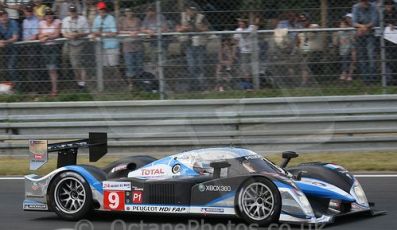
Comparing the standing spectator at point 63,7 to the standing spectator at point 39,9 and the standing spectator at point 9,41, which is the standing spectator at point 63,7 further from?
the standing spectator at point 9,41

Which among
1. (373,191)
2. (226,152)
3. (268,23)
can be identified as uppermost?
(268,23)

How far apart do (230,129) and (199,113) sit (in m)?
0.54

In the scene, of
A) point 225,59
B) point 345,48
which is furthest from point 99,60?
point 345,48

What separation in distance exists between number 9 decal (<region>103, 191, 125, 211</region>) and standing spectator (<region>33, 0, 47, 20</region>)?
Result: 4.97m

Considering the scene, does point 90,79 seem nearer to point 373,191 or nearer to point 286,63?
point 286,63

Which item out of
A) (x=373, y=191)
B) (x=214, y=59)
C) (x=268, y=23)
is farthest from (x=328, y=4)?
(x=373, y=191)

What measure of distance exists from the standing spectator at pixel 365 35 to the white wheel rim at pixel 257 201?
502 cm

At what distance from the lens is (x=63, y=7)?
11453 mm

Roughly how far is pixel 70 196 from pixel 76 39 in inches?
177

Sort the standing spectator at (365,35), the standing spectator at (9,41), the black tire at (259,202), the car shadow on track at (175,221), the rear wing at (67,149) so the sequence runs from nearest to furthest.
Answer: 1. the black tire at (259,202)
2. the car shadow on track at (175,221)
3. the rear wing at (67,149)
4. the standing spectator at (365,35)
5. the standing spectator at (9,41)

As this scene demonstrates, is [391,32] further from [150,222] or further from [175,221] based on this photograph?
[150,222]

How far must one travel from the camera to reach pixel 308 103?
37.2ft

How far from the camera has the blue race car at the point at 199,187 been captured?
21.8 feet

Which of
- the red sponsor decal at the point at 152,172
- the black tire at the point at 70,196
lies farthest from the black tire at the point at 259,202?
the black tire at the point at 70,196
